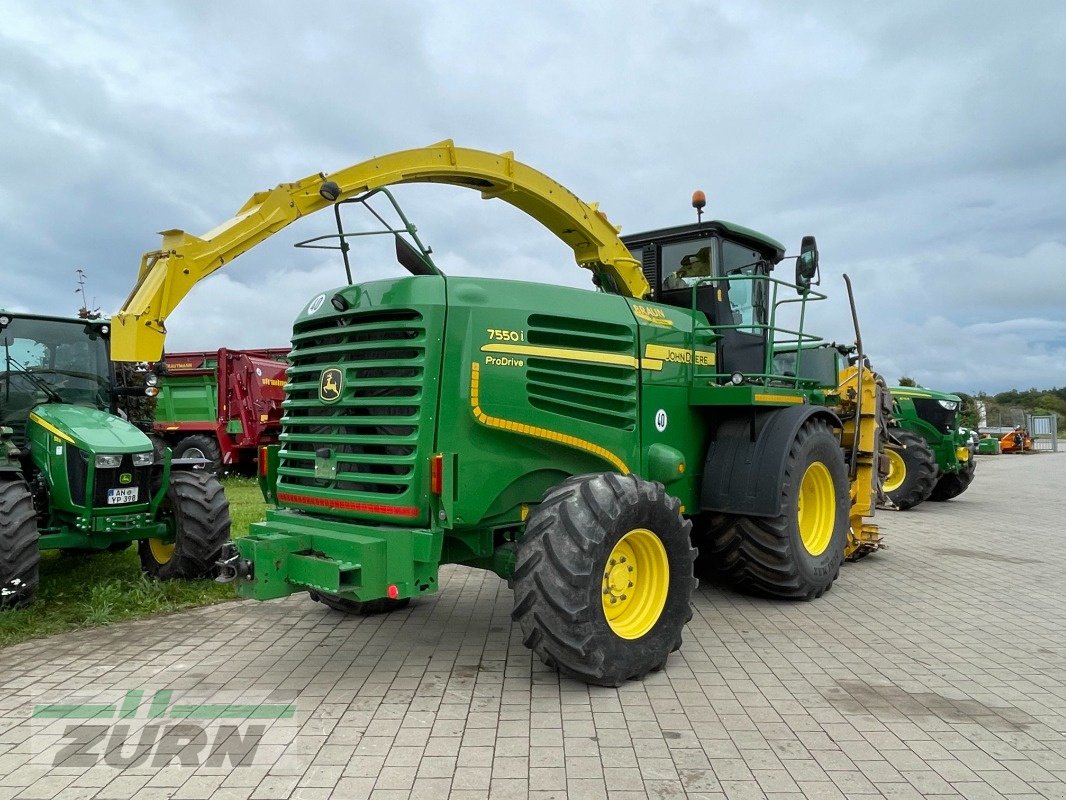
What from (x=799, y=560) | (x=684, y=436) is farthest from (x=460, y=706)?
(x=799, y=560)

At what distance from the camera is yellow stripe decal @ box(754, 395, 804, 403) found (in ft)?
19.6

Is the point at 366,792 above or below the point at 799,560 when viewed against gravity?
below

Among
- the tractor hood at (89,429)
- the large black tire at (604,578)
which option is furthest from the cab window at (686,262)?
the tractor hood at (89,429)

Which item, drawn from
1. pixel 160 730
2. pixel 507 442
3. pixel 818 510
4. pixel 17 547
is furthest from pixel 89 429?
pixel 818 510

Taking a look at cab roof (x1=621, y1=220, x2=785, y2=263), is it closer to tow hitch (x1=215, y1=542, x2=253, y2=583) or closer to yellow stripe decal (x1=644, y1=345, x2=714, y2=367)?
yellow stripe decal (x1=644, y1=345, x2=714, y2=367)

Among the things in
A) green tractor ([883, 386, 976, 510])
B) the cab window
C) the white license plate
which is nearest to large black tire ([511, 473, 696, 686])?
the cab window

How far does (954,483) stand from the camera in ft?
46.5

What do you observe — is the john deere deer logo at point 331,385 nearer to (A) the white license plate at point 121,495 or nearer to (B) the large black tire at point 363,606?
(B) the large black tire at point 363,606

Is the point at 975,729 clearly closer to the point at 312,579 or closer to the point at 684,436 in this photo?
the point at 684,436

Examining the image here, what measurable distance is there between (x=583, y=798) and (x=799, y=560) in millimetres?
3524

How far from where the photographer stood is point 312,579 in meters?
4.29

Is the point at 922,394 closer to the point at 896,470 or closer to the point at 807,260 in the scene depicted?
the point at 896,470

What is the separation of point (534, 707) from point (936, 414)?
37.5ft

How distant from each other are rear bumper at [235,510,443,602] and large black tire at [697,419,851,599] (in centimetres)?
278
